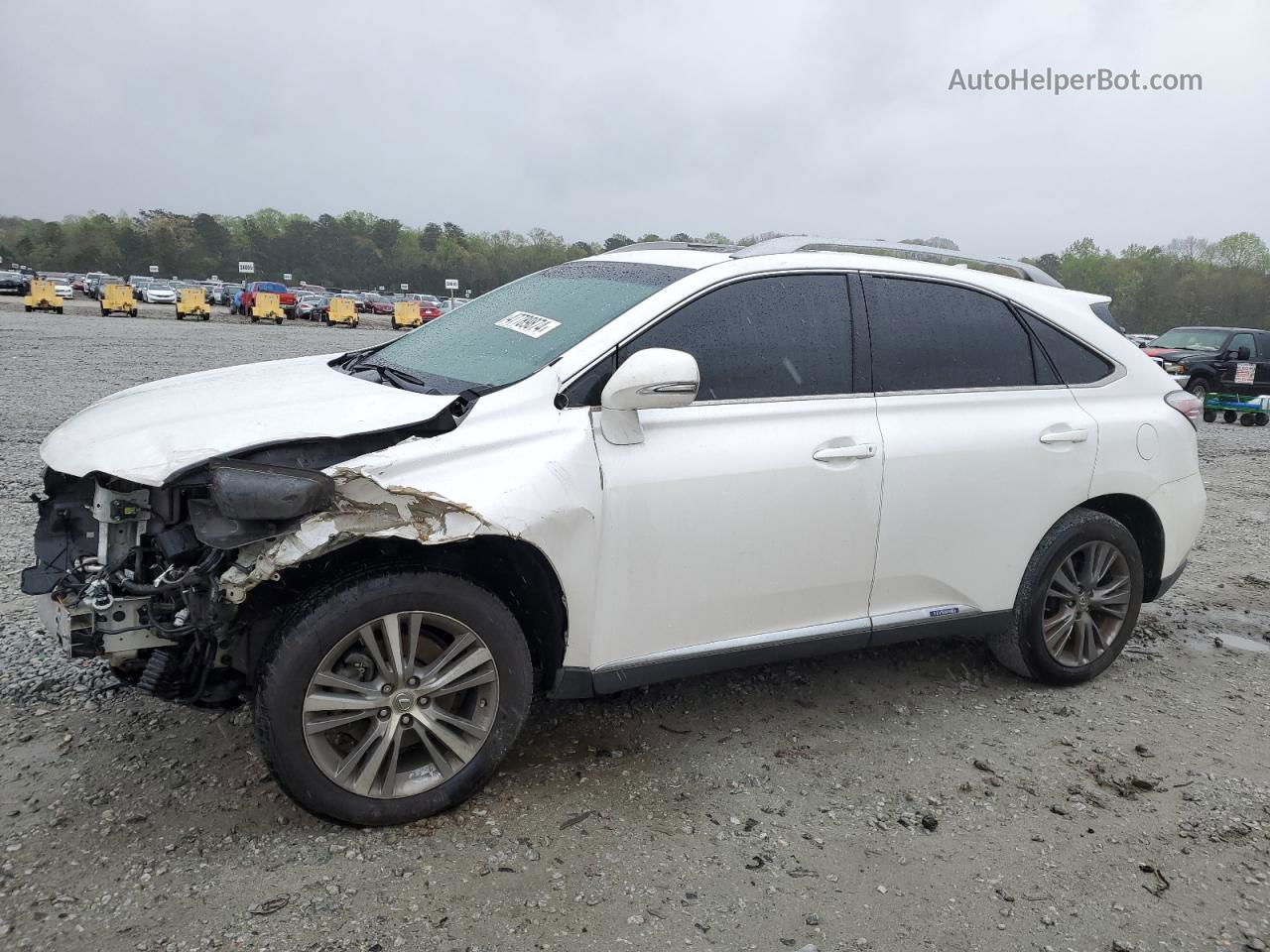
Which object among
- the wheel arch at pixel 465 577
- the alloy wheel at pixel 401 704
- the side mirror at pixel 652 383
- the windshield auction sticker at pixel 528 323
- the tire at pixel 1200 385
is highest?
the windshield auction sticker at pixel 528 323

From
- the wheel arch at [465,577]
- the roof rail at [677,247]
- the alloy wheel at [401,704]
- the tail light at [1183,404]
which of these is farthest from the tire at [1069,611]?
the alloy wheel at [401,704]

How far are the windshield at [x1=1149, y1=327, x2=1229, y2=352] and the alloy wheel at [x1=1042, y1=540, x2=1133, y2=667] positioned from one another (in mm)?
15706

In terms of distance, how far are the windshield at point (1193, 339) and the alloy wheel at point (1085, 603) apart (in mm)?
15706

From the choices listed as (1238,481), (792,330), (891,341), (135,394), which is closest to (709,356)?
(792,330)

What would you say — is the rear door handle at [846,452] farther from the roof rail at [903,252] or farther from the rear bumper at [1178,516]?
the rear bumper at [1178,516]

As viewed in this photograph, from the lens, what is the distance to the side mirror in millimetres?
2906

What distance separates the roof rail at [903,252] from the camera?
3.71m

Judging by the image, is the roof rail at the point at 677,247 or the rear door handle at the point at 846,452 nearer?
the rear door handle at the point at 846,452

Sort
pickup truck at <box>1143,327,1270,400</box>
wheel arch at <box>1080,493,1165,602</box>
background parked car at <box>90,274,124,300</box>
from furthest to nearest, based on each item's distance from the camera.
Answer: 1. background parked car at <box>90,274,124,300</box>
2. pickup truck at <box>1143,327,1270,400</box>
3. wheel arch at <box>1080,493,1165,602</box>

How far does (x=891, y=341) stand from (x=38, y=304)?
3830 centimetres

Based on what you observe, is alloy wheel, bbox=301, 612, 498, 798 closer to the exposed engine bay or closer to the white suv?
the white suv

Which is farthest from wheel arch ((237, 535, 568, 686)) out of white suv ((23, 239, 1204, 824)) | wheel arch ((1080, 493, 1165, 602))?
wheel arch ((1080, 493, 1165, 602))

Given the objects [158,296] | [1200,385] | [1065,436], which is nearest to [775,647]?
[1065,436]

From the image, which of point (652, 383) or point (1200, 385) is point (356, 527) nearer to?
point (652, 383)
